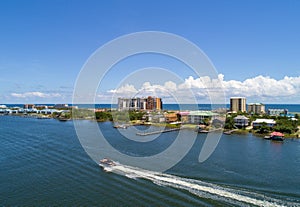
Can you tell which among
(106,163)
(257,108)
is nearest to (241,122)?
(106,163)

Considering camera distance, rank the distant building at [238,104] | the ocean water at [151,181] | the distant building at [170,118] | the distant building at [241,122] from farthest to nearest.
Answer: the distant building at [238,104] → the distant building at [170,118] → the distant building at [241,122] → the ocean water at [151,181]

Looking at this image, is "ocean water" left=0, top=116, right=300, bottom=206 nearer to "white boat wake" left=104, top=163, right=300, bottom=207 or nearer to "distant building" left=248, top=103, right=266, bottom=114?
"white boat wake" left=104, top=163, right=300, bottom=207

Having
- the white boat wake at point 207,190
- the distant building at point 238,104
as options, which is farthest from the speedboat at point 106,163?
the distant building at point 238,104

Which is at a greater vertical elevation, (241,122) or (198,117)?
(198,117)

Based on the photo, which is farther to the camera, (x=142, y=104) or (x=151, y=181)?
Answer: (x=142, y=104)

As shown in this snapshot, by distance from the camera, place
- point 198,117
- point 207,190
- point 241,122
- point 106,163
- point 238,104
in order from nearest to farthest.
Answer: point 207,190 → point 106,163 → point 241,122 → point 198,117 → point 238,104

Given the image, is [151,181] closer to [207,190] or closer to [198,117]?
[207,190]

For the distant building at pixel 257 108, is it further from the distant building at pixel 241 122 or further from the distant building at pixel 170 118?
the distant building at pixel 241 122
